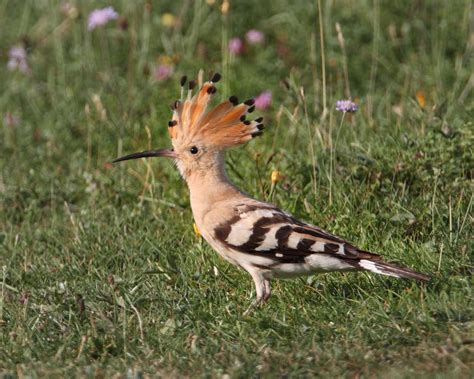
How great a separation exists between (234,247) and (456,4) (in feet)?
13.0

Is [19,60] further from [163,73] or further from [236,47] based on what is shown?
[236,47]

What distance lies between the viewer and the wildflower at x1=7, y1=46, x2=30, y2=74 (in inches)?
315

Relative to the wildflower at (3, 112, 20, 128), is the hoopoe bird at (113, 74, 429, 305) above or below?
above

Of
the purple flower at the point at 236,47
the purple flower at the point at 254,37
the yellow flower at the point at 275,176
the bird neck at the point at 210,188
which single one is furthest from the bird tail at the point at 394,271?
the purple flower at the point at 254,37

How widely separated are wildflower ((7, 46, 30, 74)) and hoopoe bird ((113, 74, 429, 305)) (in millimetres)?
3088

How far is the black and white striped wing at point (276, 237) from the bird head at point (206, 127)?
0.37 meters

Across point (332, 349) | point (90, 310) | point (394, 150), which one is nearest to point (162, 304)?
point (90, 310)

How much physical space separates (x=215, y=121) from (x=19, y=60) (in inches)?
134

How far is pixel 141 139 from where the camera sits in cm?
706

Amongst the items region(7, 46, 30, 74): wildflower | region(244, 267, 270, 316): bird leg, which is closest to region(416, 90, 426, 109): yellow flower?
region(244, 267, 270, 316): bird leg

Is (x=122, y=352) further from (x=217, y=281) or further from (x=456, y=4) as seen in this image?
(x=456, y=4)

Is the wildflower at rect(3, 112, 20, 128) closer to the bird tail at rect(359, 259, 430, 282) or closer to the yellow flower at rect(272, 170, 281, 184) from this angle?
the yellow flower at rect(272, 170, 281, 184)

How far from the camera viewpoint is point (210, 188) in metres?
4.99

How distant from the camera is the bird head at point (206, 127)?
16.3 feet
